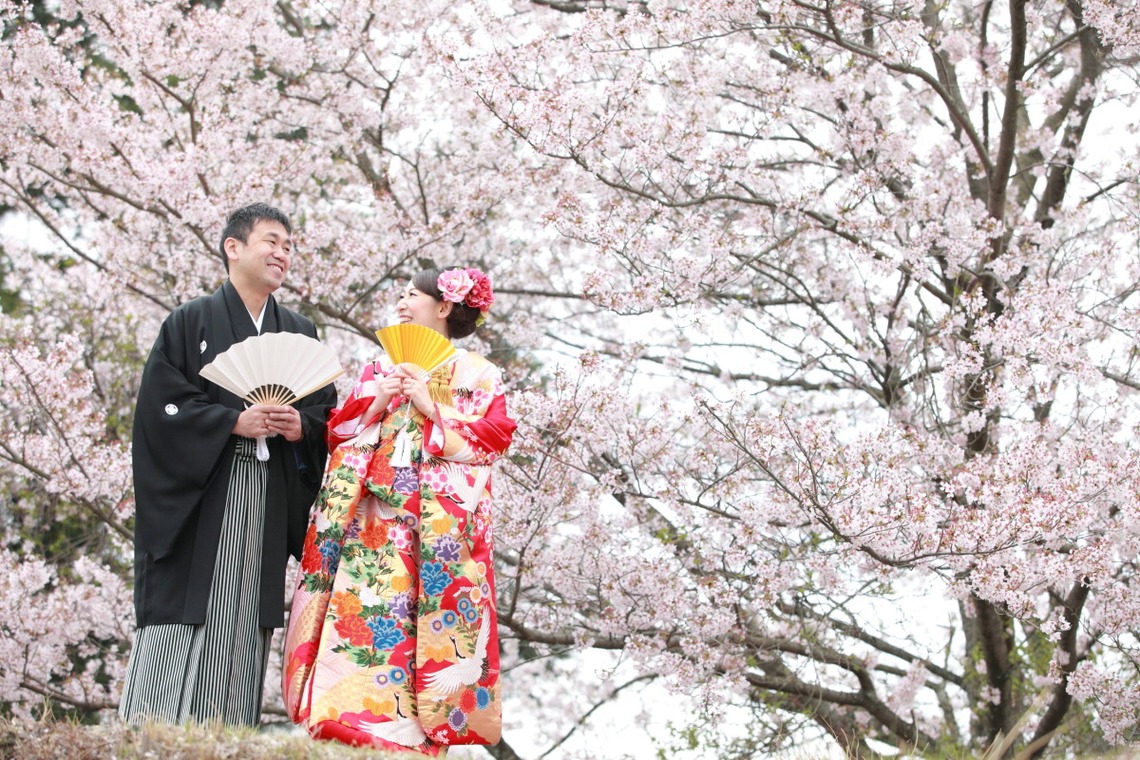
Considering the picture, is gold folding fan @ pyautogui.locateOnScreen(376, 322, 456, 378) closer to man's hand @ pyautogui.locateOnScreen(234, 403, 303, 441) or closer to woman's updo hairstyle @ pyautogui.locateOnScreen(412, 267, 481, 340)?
woman's updo hairstyle @ pyautogui.locateOnScreen(412, 267, 481, 340)

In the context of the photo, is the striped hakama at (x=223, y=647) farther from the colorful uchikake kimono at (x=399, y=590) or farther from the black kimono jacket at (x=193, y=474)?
the colorful uchikake kimono at (x=399, y=590)

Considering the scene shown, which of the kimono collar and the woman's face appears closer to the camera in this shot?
the kimono collar

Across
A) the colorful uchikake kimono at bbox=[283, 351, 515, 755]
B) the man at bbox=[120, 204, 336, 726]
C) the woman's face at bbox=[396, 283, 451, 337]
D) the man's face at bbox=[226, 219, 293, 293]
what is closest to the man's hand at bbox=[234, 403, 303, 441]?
the man at bbox=[120, 204, 336, 726]

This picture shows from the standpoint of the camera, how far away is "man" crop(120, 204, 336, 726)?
338cm

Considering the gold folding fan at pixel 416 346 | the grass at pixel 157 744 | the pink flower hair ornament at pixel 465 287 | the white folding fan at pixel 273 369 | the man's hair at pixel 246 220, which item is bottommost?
the grass at pixel 157 744

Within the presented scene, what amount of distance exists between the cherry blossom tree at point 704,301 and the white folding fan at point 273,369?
1.46m

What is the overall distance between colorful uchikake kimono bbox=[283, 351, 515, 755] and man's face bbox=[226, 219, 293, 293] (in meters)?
0.45

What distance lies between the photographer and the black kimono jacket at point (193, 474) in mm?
3438

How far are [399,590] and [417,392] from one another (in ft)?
1.96

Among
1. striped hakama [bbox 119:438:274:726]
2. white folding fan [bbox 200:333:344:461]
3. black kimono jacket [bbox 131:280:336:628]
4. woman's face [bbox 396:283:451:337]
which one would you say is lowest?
striped hakama [bbox 119:438:274:726]

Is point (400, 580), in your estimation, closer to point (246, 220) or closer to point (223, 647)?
point (223, 647)

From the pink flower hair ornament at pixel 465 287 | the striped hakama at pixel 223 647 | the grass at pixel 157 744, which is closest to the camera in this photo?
the grass at pixel 157 744

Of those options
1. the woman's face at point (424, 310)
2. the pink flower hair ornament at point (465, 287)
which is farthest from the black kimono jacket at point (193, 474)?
the pink flower hair ornament at point (465, 287)

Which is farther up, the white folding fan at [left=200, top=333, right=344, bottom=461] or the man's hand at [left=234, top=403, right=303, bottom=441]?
the white folding fan at [left=200, top=333, right=344, bottom=461]
